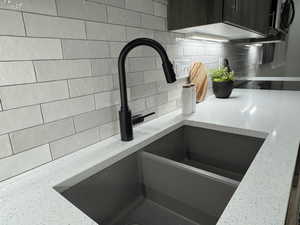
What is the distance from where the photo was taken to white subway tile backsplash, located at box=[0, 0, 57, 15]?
0.58 m

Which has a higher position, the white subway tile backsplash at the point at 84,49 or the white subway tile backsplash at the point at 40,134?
the white subway tile backsplash at the point at 84,49

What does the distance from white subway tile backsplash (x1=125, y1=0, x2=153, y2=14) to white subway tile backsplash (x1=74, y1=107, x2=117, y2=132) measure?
0.52 metres

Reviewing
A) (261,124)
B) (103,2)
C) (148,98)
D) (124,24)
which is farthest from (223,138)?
(103,2)

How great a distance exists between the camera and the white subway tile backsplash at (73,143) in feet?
2.47

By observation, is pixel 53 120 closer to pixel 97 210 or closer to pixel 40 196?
pixel 40 196

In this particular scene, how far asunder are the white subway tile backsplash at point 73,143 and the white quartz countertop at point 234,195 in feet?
0.09

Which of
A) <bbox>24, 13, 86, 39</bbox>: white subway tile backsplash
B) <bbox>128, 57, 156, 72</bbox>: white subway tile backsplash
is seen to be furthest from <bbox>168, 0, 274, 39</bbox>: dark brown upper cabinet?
<bbox>24, 13, 86, 39</bbox>: white subway tile backsplash

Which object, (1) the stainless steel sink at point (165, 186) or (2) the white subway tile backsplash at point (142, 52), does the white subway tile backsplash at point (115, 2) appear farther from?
(1) the stainless steel sink at point (165, 186)

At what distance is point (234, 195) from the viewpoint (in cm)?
52

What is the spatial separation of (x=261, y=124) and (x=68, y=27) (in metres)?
1.01

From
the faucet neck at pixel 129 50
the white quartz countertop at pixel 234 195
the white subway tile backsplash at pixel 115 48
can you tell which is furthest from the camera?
the white subway tile backsplash at pixel 115 48

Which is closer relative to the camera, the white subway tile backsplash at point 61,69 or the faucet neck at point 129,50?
the white subway tile backsplash at point 61,69

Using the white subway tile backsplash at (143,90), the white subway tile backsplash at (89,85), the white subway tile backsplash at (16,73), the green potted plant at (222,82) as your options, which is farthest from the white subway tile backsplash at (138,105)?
the green potted plant at (222,82)

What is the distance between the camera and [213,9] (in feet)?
3.21
